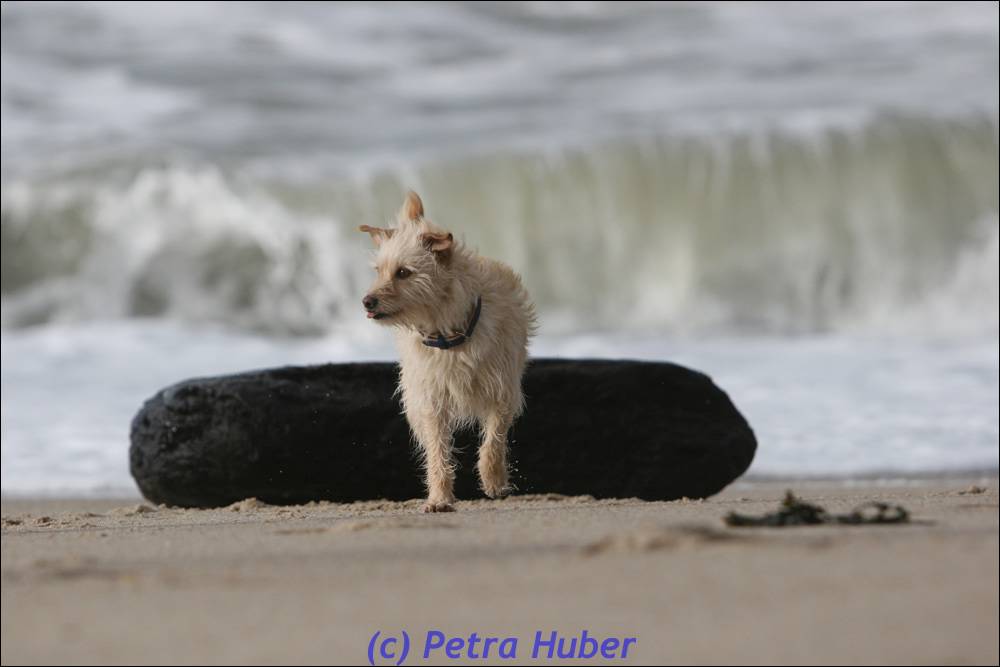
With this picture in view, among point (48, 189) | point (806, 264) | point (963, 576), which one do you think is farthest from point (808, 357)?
point (963, 576)

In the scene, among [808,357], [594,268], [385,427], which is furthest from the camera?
[594,268]

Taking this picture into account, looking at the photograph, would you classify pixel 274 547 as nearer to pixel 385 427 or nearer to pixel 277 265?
pixel 385 427

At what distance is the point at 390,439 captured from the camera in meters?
9.03

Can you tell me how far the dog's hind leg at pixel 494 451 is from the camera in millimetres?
7656

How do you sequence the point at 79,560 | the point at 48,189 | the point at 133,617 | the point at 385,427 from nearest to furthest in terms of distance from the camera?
the point at 133,617
the point at 79,560
the point at 385,427
the point at 48,189

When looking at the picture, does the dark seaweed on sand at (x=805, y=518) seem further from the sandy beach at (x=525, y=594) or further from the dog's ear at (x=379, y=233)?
the dog's ear at (x=379, y=233)

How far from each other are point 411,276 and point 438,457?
1053 mm

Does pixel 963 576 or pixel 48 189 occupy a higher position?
pixel 48 189

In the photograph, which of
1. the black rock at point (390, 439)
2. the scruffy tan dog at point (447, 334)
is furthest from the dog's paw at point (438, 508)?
the black rock at point (390, 439)

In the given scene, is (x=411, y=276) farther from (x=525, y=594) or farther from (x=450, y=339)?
(x=525, y=594)

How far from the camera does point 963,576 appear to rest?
4.09m

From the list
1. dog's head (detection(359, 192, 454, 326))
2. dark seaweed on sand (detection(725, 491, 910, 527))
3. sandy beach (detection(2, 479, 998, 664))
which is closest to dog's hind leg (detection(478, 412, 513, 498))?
dog's head (detection(359, 192, 454, 326))

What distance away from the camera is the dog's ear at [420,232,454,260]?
23.6 feet

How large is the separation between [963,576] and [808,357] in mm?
11376
